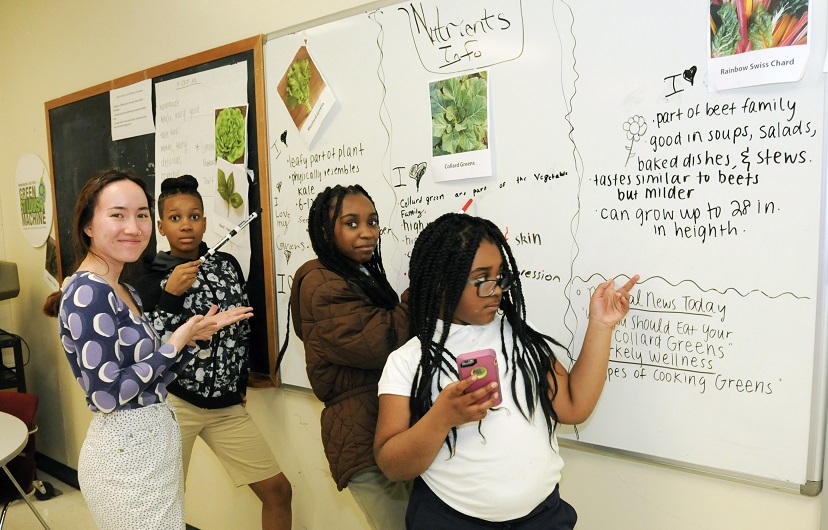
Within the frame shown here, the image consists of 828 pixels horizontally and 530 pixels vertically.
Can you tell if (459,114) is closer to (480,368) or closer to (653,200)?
(653,200)

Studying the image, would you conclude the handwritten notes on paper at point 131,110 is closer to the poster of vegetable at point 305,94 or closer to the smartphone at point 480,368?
the poster of vegetable at point 305,94

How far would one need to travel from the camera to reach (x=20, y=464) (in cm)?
237

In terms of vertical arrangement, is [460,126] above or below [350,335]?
above

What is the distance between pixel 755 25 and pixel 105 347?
1544 mm

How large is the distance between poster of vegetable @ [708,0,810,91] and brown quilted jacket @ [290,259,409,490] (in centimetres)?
91

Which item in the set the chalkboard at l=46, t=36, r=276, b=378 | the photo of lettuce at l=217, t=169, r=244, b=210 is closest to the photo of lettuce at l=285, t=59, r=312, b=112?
the chalkboard at l=46, t=36, r=276, b=378

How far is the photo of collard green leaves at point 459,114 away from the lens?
5.61 feet

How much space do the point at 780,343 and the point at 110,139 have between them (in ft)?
9.55

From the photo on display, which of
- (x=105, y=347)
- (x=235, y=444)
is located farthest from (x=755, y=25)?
(x=235, y=444)

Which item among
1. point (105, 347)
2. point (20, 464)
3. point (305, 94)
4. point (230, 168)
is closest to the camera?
point (105, 347)

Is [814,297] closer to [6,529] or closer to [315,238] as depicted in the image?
[315,238]

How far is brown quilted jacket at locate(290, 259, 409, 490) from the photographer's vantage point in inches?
61.4

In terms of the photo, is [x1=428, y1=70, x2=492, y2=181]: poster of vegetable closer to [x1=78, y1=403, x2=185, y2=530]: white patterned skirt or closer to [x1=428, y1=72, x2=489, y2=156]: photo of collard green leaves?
[x1=428, y1=72, x2=489, y2=156]: photo of collard green leaves

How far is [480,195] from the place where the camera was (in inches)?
68.7
